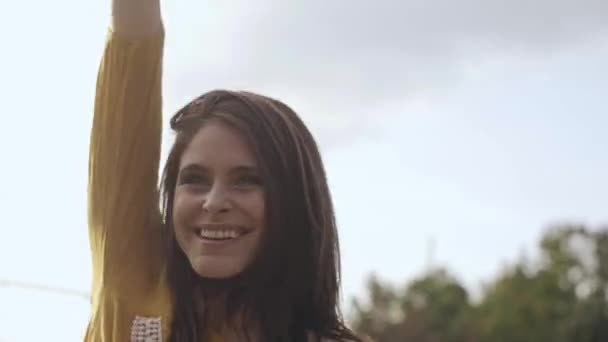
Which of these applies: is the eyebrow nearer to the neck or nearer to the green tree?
the neck

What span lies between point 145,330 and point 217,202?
0.34m

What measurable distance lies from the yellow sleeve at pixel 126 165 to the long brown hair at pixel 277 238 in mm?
54

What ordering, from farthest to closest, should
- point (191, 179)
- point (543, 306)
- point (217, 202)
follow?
point (543, 306), point (191, 179), point (217, 202)

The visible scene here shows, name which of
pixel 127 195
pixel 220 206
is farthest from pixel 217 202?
pixel 127 195

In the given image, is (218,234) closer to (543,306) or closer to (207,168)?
(207,168)

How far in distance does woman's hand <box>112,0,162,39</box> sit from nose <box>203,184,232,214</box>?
44 cm

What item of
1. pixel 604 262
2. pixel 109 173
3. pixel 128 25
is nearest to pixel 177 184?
pixel 109 173

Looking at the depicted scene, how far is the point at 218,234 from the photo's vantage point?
3.29 metres

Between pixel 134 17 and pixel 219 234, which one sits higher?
pixel 134 17

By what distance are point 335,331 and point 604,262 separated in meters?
45.2

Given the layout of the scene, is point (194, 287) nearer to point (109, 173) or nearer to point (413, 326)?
point (109, 173)

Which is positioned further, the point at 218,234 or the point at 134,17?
the point at 134,17

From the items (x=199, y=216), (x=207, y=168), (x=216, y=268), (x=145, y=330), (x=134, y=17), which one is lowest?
(x=145, y=330)

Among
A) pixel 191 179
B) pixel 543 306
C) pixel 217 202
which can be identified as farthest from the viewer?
pixel 543 306
